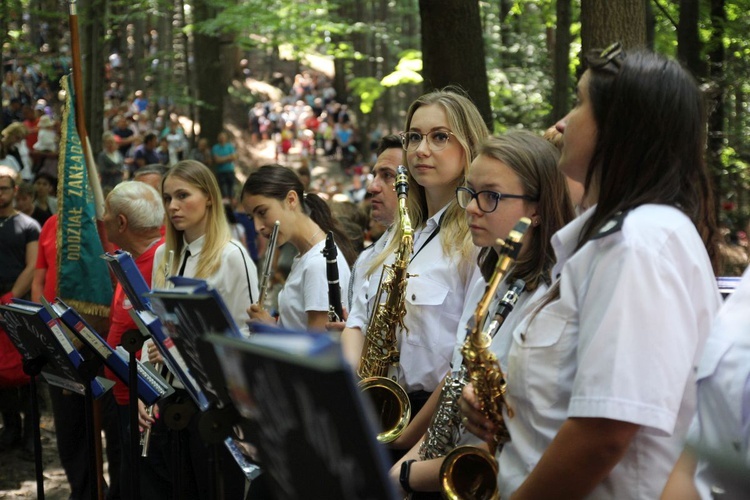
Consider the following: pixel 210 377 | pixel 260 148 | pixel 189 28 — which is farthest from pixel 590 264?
pixel 260 148

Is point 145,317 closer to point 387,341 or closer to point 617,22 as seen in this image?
point 387,341

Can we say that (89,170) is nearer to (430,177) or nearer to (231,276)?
(231,276)

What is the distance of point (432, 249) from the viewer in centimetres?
407

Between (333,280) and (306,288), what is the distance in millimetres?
244

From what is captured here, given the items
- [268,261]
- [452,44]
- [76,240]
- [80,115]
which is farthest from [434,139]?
[452,44]

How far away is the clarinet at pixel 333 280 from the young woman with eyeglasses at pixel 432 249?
60cm

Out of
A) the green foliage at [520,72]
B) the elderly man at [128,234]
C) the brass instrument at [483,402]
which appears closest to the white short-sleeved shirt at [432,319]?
the brass instrument at [483,402]

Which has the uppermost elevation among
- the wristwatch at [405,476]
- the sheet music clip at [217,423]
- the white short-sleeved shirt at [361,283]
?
the sheet music clip at [217,423]

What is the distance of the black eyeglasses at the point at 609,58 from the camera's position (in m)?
2.46

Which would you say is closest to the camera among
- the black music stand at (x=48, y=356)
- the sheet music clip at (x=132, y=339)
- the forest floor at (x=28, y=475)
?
the sheet music clip at (x=132, y=339)

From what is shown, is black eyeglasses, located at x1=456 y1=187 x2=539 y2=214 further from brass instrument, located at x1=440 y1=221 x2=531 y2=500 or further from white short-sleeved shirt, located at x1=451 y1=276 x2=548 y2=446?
brass instrument, located at x1=440 y1=221 x2=531 y2=500

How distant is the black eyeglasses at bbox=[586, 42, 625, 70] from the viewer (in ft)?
8.07

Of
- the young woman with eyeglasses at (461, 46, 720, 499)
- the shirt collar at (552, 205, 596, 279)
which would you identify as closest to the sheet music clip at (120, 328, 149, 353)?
the young woman with eyeglasses at (461, 46, 720, 499)

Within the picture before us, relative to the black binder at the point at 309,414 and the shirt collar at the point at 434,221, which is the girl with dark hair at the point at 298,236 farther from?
the black binder at the point at 309,414
